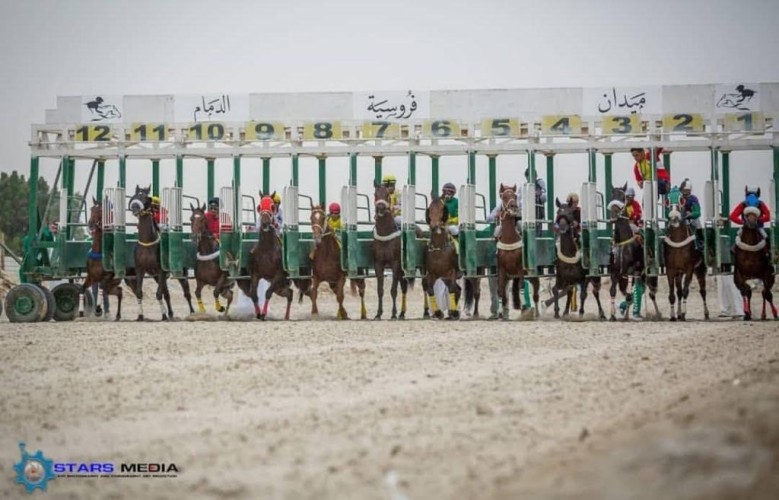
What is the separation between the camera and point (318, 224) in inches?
859

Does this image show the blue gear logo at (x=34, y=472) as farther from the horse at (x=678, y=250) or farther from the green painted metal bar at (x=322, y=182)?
the green painted metal bar at (x=322, y=182)

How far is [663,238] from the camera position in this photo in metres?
20.8

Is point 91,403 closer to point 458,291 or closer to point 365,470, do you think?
point 365,470

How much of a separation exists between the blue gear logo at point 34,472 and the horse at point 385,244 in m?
14.0

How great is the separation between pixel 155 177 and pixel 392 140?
211 inches

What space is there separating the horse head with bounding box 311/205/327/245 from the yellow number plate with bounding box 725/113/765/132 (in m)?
7.97

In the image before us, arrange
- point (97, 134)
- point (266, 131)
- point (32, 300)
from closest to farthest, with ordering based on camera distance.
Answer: point (32, 300) < point (266, 131) < point (97, 134)

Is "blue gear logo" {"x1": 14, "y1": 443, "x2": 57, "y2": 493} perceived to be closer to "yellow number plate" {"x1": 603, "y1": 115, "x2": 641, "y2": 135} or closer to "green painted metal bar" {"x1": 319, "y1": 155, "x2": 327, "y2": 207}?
"green painted metal bar" {"x1": 319, "y1": 155, "x2": 327, "y2": 207}

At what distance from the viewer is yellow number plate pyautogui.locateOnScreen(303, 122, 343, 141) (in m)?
22.6

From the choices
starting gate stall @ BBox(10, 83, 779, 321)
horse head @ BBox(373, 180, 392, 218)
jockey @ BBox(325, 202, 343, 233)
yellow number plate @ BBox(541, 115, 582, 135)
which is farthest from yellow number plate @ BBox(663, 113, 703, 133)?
jockey @ BBox(325, 202, 343, 233)

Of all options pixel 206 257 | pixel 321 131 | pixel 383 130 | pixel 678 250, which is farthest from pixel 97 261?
pixel 678 250

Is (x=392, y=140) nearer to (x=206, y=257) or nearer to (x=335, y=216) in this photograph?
(x=335, y=216)

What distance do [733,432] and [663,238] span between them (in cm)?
1440

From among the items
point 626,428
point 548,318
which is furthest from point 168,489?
point 548,318
